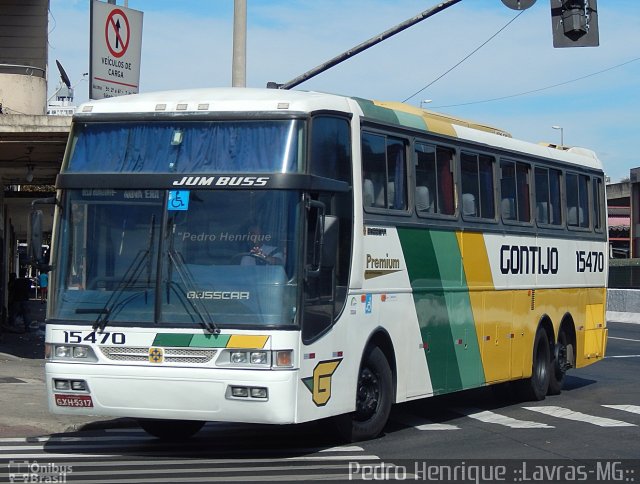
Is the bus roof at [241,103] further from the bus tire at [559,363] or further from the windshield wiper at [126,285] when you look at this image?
the bus tire at [559,363]

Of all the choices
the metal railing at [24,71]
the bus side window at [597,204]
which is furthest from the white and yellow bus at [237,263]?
the metal railing at [24,71]

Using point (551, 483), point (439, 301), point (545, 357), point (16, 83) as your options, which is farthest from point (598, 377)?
point (16, 83)

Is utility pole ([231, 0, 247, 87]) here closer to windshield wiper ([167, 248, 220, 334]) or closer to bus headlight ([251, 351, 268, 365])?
windshield wiper ([167, 248, 220, 334])

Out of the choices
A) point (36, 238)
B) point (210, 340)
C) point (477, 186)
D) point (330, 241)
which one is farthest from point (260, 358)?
point (477, 186)

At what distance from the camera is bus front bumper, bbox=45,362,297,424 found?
405 inches

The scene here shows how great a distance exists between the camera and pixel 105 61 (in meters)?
19.6

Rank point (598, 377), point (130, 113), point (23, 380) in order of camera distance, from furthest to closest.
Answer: point (598, 377) < point (23, 380) < point (130, 113)

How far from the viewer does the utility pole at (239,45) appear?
1781cm

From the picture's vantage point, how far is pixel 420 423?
46.0 feet

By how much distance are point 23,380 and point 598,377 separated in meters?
10.1

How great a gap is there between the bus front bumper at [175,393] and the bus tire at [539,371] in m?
7.07

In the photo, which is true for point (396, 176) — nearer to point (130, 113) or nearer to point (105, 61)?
point (130, 113)

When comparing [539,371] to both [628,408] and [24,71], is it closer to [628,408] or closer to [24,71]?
[628,408]

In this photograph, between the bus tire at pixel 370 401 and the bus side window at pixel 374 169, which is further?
the bus side window at pixel 374 169
